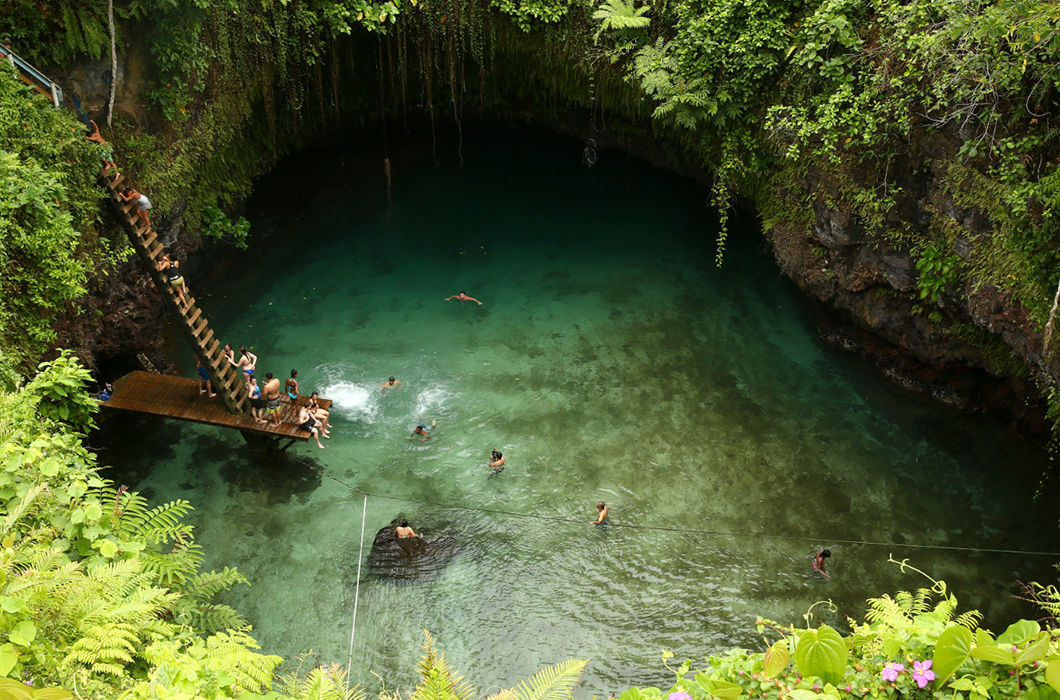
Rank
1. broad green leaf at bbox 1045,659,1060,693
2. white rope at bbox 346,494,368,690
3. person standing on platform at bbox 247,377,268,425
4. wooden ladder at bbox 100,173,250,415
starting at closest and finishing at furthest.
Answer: broad green leaf at bbox 1045,659,1060,693
white rope at bbox 346,494,368,690
wooden ladder at bbox 100,173,250,415
person standing on platform at bbox 247,377,268,425

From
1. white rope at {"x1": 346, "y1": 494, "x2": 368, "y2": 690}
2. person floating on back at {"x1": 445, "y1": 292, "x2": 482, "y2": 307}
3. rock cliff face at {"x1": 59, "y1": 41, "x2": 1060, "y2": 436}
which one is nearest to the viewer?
white rope at {"x1": 346, "y1": 494, "x2": 368, "y2": 690}

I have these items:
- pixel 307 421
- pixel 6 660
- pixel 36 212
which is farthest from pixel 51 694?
pixel 307 421

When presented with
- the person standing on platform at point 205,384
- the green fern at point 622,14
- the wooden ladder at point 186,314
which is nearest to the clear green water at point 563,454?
the person standing on platform at point 205,384

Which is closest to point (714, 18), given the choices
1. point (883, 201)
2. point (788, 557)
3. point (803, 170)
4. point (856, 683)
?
point (803, 170)

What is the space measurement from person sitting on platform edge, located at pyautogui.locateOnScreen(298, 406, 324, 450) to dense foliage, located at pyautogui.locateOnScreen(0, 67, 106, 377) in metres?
3.13

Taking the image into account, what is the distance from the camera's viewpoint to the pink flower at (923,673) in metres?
3.02

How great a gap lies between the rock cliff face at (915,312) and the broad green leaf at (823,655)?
8.19 meters

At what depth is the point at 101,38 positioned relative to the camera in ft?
31.2

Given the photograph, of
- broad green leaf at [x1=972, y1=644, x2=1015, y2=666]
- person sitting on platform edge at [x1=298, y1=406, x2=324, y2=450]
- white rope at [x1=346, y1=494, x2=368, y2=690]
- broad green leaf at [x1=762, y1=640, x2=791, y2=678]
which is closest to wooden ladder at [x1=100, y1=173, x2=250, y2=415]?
person sitting on platform edge at [x1=298, y1=406, x2=324, y2=450]

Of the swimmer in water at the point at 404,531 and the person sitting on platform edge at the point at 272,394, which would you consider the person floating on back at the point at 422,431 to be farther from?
the person sitting on platform edge at the point at 272,394

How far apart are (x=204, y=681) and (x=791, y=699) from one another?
2.99 m

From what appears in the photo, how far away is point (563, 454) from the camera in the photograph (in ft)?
35.3

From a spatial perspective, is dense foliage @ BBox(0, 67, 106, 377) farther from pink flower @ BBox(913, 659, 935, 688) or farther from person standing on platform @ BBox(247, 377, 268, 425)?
pink flower @ BBox(913, 659, 935, 688)

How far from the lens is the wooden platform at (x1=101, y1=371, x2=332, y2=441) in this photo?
970 centimetres
